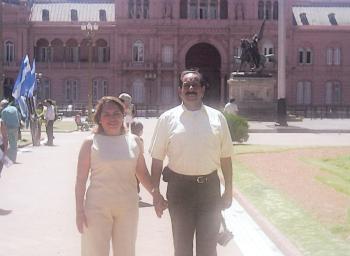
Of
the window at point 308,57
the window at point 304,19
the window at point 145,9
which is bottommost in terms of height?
the window at point 308,57

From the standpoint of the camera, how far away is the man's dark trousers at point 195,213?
22.2 ft

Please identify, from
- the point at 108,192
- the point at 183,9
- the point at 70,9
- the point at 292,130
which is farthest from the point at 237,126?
the point at 70,9

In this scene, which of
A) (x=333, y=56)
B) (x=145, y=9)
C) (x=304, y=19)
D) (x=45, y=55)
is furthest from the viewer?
(x=304, y=19)

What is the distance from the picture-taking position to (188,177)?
6758 mm

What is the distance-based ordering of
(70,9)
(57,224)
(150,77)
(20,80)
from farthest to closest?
(70,9) → (150,77) → (20,80) → (57,224)

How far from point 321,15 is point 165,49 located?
17.9m

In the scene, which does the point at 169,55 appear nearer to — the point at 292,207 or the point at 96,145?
the point at 292,207

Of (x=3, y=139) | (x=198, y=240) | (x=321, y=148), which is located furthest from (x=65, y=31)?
(x=198, y=240)

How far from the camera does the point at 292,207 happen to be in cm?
1169

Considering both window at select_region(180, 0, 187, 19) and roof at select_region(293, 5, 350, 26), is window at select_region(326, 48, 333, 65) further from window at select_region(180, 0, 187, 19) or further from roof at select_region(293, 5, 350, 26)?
window at select_region(180, 0, 187, 19)

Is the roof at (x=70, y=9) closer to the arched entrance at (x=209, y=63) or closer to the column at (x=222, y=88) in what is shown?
the arched entrance at (x=209, y=63)

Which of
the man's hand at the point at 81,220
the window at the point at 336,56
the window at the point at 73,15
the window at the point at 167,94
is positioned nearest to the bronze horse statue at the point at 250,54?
the window at the point at 167,94

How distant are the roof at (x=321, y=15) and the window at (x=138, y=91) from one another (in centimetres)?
1802

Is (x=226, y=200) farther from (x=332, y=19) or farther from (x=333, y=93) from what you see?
(x=332, y=19)
